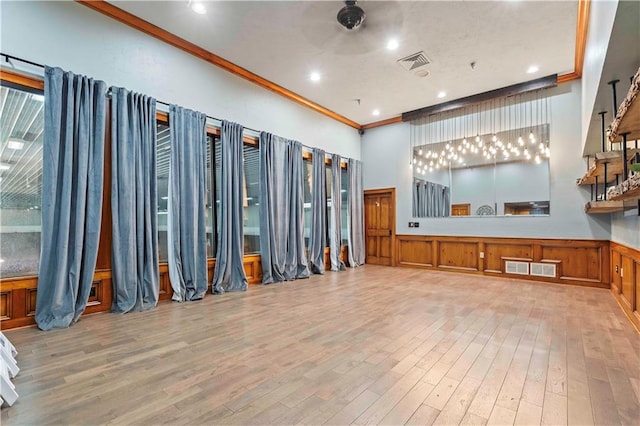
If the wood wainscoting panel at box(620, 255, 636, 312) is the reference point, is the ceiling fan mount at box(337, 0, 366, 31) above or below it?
above

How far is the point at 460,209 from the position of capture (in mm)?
6668

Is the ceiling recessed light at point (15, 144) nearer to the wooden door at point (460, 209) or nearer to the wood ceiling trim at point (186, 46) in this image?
the wood ceiling trim at point (186, 46)

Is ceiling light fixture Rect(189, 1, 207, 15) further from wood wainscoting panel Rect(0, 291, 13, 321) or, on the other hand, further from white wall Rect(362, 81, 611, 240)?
white wall Rect(362, 81, 611, 240)

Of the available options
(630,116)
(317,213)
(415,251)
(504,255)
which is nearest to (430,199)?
(415,251)

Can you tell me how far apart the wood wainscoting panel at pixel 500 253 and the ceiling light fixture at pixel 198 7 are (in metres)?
6.39

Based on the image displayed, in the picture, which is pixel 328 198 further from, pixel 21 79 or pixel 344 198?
pixel 21 79

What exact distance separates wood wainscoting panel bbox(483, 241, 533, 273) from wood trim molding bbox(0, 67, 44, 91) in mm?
7503

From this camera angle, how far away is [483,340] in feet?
9.26

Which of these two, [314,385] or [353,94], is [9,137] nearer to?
[314,385]

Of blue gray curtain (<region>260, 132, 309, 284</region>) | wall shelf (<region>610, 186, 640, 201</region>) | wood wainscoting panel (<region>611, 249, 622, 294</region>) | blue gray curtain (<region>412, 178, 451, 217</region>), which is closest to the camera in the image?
wall shelf (<region>610, 186, 640, 201</region>)

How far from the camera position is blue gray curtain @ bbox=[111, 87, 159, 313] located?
3693 mm

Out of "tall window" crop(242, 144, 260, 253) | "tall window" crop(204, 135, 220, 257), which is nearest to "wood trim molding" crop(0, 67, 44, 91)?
"tall window" crop(204, 135, 220, 257)

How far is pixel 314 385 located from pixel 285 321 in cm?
138

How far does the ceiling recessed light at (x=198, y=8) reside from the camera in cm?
361
